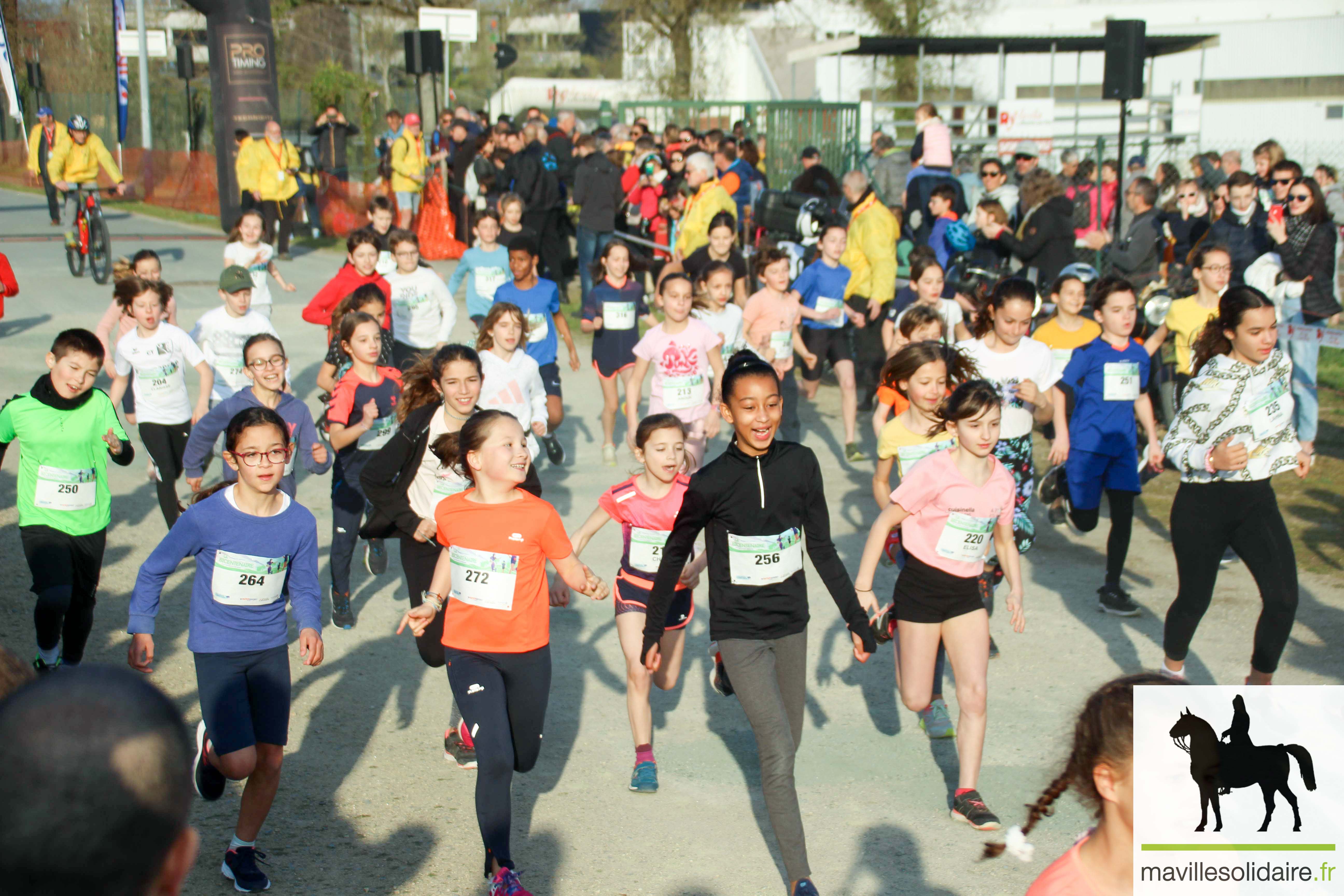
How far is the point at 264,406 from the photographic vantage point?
5.50 meters

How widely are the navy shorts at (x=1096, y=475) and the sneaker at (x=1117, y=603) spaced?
449mm

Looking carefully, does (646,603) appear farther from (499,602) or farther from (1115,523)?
(1115,523)

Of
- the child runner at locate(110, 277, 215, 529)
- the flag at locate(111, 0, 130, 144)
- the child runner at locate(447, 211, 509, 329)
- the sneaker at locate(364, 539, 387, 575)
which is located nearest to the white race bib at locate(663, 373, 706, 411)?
the sneaker at locate(364, 539, 387, 575)

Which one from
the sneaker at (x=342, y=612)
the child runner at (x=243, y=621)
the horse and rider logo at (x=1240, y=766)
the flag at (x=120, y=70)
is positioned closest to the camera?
the horse and rider logo at (x=1240, y=766)

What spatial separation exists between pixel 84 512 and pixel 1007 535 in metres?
3.79

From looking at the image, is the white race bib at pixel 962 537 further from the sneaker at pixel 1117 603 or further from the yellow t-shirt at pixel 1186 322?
the yellow t-shirt at pixel 1186 322

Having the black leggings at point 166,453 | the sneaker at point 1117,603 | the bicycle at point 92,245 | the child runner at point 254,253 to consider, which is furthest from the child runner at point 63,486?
the bicycle at point 92,245

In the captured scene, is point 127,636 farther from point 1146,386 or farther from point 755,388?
point 1146,386

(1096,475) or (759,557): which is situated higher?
(759,557)

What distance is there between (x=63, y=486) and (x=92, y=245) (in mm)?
12509

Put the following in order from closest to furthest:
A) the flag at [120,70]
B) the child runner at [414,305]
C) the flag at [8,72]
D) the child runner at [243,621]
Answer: the child runner at [243,621] → the child runner at [414,305] → the flag at [8,72] → the flag at [120,70]

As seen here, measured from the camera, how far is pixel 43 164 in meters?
17.2

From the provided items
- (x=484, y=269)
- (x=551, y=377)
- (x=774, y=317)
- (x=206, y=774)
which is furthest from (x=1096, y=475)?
(x=484, y=269)

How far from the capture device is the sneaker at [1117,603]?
662cm
